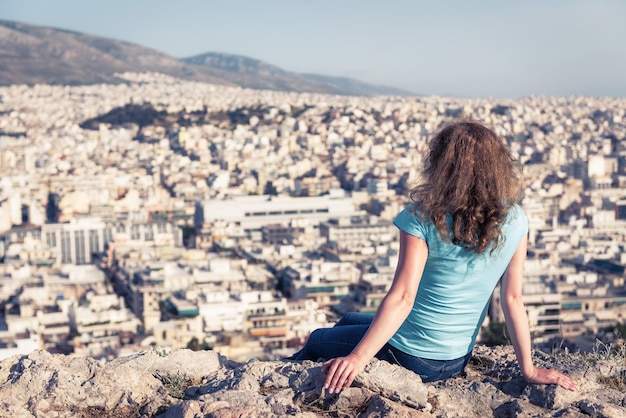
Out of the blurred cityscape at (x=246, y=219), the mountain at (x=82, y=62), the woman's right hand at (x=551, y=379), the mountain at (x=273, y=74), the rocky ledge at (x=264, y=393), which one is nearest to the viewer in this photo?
the rocky ledge at (x=264, y=393)

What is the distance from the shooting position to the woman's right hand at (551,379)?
217 cm

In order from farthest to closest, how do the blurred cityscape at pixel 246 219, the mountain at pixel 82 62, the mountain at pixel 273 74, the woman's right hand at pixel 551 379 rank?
the mountain at pixel 273 74 < the mountain at pixel 82 62 < the blurred cityscape at pixel 246 219 < the woman's right hand at pixel 551 379

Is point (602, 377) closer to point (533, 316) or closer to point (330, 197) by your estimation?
point (533, 316)

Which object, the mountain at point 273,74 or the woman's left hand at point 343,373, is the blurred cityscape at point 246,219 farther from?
the mountain at point 273,74

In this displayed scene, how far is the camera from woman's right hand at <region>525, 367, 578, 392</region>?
2168 millimetres

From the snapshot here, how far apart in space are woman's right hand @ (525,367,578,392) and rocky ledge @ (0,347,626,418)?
14mm

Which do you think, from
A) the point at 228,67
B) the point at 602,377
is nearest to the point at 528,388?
the point at 602,377

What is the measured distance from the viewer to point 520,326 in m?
2.18

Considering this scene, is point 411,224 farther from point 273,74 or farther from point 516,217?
point 273,74

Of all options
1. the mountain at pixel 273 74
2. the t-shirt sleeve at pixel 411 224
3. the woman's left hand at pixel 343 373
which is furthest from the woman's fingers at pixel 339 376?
the mountain at pixel 273 74

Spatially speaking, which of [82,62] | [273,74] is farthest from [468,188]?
[273,74]

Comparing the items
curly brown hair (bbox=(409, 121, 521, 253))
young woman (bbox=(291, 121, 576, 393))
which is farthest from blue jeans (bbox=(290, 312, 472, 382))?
curly brown hair (bbox=(409, 121, 521, 253))

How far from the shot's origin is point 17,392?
2098 mm

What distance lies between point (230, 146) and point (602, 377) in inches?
1571
